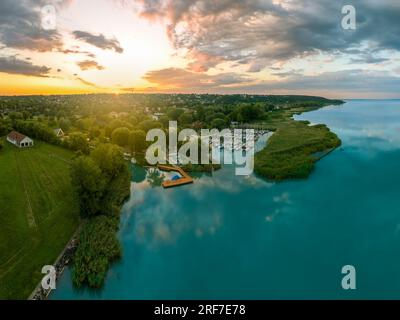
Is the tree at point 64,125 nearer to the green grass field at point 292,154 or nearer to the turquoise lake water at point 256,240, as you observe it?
the turquoise lake water at point 256,240

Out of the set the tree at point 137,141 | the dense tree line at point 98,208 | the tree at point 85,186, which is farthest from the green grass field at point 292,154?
the tree at point 85,186

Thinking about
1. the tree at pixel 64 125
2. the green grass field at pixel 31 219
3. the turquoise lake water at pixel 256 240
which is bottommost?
the turquoise lake water at pixel 256 240

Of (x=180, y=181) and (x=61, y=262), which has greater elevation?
(x=180, y=181)

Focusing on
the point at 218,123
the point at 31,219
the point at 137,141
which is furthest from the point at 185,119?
the point at 31,219

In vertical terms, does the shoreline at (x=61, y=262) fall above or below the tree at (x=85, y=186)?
below

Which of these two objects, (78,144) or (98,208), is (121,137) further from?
(98,208)

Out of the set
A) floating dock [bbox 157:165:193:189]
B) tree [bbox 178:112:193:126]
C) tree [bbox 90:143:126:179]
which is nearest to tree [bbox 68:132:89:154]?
tree [bbox 90:143:126:179]
